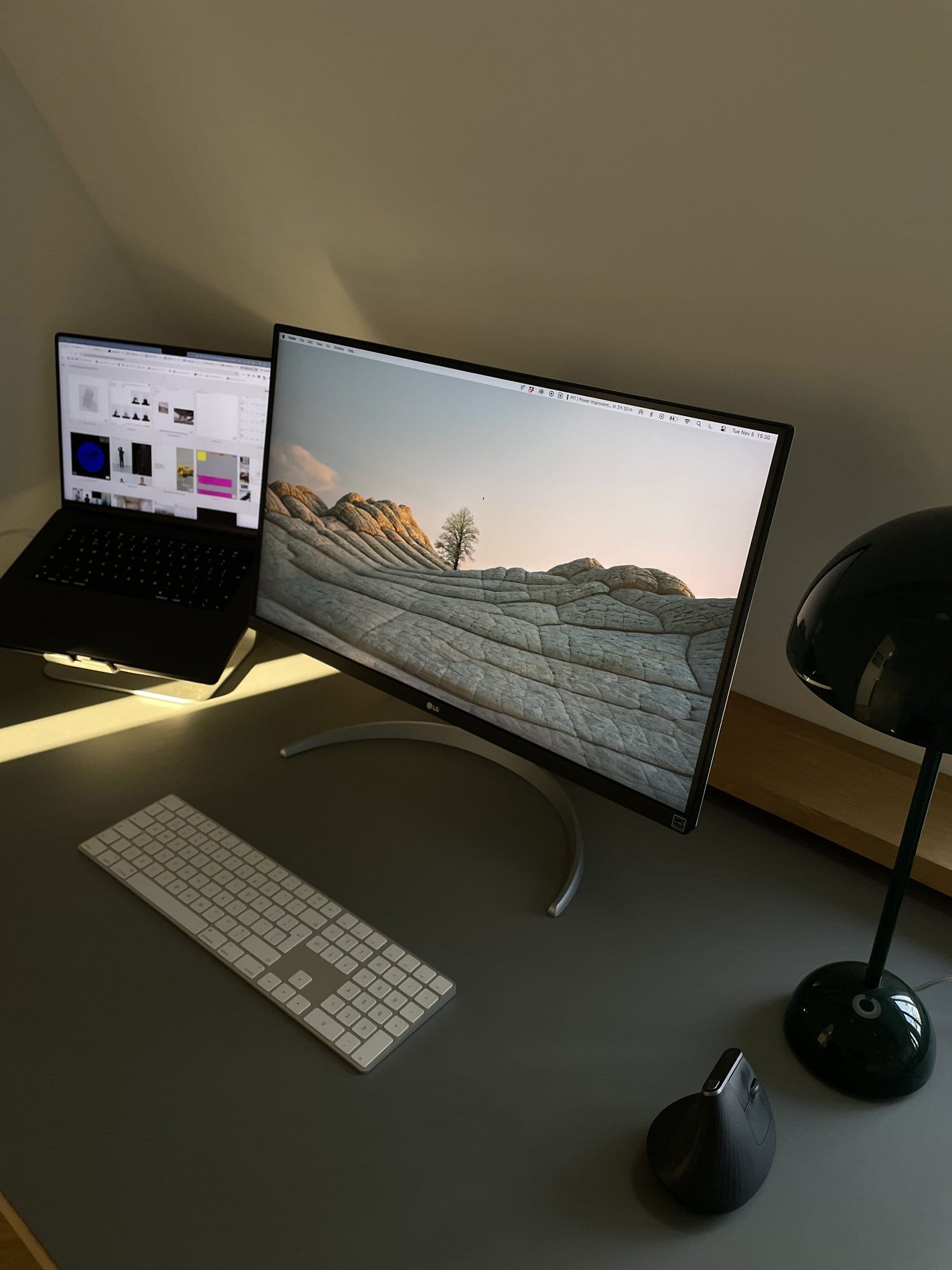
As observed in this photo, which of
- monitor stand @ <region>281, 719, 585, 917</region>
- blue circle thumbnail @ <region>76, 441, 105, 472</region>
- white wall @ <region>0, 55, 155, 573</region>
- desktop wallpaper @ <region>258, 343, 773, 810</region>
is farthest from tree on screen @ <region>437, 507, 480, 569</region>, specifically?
white wall @ <region>0, 55, 155, 573</region>

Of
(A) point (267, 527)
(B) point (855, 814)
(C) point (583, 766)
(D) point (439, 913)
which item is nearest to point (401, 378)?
(A) point (267, 527)

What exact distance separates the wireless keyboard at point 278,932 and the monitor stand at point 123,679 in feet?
0.83

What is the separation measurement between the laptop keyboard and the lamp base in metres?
0.91

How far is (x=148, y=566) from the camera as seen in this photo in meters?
1.40

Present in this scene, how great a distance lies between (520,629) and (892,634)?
44cm

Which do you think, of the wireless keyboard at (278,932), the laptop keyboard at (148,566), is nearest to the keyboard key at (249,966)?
the wireless keyboard at (278,932)

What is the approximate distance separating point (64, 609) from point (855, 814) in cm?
105

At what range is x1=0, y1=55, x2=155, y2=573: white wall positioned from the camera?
1.37m

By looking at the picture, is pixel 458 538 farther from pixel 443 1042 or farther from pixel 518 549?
pixel 443 1042

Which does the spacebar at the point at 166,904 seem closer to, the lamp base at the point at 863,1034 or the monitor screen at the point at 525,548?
the monitor screen at the point at 525,548

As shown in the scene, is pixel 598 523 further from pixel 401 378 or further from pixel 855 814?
pixel 855 814

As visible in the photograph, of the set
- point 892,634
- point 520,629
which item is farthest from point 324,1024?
point 892,634

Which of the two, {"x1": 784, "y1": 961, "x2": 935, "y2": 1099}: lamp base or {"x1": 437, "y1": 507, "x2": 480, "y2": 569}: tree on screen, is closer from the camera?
{"x1": 784, "y1": 961, "x2": 935, "y2": 1099}: lamp base

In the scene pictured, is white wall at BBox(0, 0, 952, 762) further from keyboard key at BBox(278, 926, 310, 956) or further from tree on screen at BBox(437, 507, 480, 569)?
A: keyboard key at BBox(278, 926, 310, 956)
